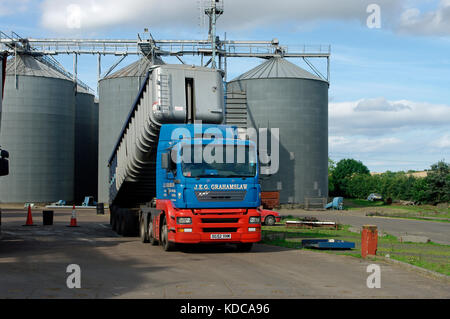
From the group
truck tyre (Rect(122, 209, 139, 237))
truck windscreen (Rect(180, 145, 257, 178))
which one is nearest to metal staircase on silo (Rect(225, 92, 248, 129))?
truck tyre (Rect(122, 209, 139, 237))

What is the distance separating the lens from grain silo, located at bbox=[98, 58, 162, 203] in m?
53.9

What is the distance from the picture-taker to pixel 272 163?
54062 millimetres

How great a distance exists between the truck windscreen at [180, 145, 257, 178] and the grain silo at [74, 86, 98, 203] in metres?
48.0

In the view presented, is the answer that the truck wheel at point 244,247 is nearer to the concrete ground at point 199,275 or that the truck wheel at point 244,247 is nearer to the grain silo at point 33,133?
the concrete ground at point 199,275

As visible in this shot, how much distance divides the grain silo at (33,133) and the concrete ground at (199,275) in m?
38.8

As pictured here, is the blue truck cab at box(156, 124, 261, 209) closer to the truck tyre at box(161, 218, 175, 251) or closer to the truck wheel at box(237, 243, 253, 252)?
the truck tyre at box(161, 218, 175, 251)

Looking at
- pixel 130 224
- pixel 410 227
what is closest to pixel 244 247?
pixel 130 224

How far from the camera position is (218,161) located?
16.0 metres

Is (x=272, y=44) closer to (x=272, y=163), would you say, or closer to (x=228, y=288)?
(x=272, y=163)

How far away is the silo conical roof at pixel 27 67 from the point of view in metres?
54.8

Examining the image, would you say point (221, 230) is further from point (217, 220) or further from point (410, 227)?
point (410, 227)

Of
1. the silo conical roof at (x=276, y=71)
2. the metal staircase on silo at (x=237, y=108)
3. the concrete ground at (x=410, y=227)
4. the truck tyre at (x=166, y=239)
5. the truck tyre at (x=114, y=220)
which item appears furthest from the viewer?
the silo conical roof at (x=276, y=71)

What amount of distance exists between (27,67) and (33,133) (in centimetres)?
659

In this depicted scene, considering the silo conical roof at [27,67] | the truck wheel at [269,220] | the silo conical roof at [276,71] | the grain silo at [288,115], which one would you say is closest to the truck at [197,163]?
the truck wheel at [269,220]
